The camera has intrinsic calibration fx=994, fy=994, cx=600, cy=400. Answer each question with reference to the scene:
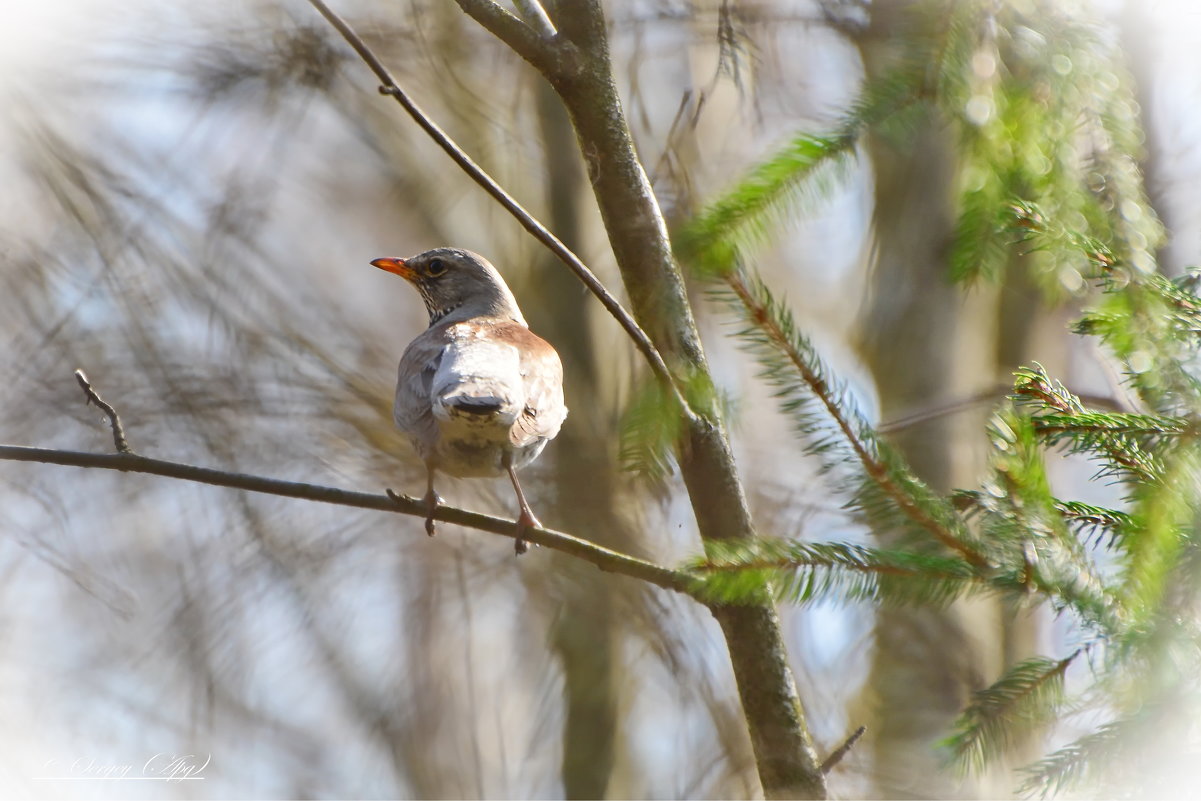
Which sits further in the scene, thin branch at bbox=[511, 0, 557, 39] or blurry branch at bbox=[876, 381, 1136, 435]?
blurry branch at bbox=[876, 381, 1136, 435]

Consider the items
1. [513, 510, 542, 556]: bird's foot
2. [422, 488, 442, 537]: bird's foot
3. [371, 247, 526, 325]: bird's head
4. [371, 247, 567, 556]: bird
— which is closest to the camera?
[513, 510, 542, 556]: bird's foot

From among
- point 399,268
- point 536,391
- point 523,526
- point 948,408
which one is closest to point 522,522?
point 523,526

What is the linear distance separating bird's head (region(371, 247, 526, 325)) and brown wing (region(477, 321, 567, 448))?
37.2 inches

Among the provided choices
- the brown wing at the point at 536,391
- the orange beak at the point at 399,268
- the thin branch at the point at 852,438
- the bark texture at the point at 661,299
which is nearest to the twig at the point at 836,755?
the bark texture at the point at 661,299

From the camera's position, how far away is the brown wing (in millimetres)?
3574

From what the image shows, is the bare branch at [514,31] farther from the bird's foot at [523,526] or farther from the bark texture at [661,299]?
the bird's foot at [523,526]

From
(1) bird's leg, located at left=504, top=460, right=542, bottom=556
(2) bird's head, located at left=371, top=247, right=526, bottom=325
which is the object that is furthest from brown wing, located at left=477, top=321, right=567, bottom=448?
(2) bird's head, located at left=371, top=247, right=526, bottom=325

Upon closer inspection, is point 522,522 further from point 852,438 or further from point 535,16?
point 535,16

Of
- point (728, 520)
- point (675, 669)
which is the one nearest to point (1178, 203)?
point (675, 669)

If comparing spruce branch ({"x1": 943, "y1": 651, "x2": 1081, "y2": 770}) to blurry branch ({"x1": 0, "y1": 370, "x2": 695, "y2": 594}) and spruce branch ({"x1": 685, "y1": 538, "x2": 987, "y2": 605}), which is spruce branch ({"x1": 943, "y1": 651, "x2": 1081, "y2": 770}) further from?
blurry branch ({"x1": 0, "y1": 370, "x2": 695, "y2": 594})

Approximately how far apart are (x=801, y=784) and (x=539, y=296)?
4.82 m

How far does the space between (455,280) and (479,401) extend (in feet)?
6.58

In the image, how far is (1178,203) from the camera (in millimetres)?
6203

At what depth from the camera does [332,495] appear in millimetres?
2613
